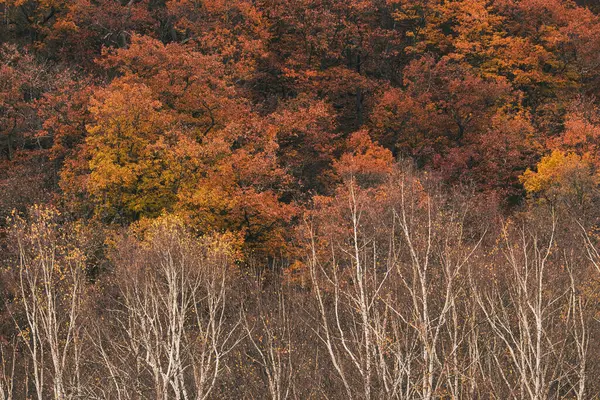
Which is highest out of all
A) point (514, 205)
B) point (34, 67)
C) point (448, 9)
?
point (448, 9)

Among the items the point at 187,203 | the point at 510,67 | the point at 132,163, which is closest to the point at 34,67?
the point at 132,163

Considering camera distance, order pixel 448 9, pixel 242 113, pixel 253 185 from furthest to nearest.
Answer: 1. pixel 448 9
2. pixel 242 113
3. pixel 253 185

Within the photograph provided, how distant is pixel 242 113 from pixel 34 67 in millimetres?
15312

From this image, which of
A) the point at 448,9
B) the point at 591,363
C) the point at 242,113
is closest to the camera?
the point at 591,363

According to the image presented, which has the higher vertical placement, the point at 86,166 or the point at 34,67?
the point at 34,67

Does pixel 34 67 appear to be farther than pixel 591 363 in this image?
Yes

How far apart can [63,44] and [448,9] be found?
33.8m

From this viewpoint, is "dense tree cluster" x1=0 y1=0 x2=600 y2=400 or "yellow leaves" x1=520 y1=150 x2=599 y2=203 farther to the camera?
"yellow leaves" x1=520 y1=150 x2=599 y2=203

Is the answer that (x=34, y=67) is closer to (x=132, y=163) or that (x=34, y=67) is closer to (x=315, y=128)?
(x=132, y=163)

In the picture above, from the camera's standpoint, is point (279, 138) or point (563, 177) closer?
point (563, 177)

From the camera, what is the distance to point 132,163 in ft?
134

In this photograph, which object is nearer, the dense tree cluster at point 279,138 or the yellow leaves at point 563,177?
the dense tree cluster at point 279,138

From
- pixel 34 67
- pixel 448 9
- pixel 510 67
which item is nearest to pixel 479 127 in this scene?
pixel 510 67

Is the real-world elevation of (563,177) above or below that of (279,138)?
below
